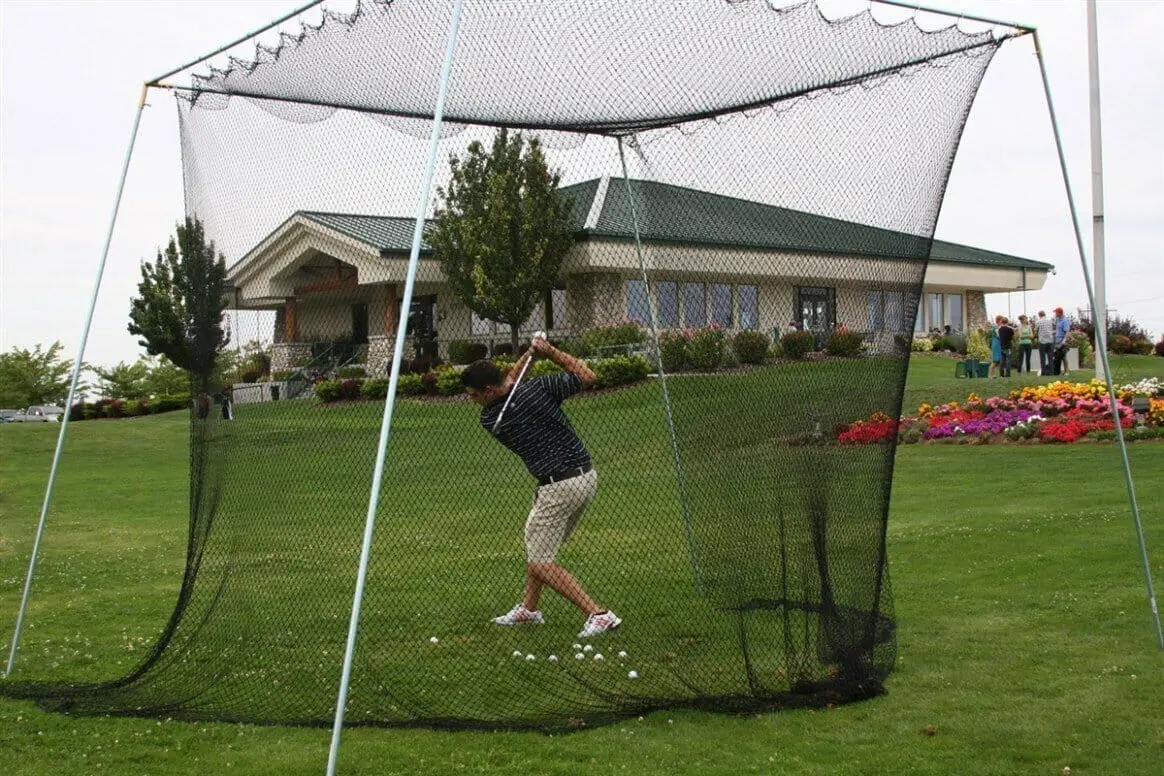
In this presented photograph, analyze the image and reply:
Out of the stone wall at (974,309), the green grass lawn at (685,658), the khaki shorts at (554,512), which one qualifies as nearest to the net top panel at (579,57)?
the green grass lawn at (685,658)

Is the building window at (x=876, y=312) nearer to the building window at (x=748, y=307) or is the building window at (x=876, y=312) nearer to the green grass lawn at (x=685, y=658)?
the building window at (x=748, y=307)

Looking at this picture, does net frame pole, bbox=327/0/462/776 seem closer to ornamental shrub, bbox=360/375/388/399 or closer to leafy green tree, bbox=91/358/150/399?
ornamental shrub, bbox=360/375/388/399

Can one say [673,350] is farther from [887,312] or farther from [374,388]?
[374,388]

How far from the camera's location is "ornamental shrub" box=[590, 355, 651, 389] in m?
6.48

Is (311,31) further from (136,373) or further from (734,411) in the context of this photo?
(136,373)

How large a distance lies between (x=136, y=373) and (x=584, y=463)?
126 ft

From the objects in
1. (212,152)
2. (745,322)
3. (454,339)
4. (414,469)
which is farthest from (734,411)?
(212,152)

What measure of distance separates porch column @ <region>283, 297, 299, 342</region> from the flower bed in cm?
1133

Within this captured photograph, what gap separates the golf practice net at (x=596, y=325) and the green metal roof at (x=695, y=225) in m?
0.02

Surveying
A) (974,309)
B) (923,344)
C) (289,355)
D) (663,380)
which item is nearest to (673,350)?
(663,380)

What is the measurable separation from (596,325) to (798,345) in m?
1.12

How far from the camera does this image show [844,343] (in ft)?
19.7

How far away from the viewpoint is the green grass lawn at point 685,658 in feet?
14.5

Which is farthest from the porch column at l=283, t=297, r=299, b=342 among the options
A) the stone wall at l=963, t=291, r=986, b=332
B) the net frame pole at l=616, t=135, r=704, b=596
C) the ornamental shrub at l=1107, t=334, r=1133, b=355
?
the stone wall at l=963, t=291, r=986, b=332
